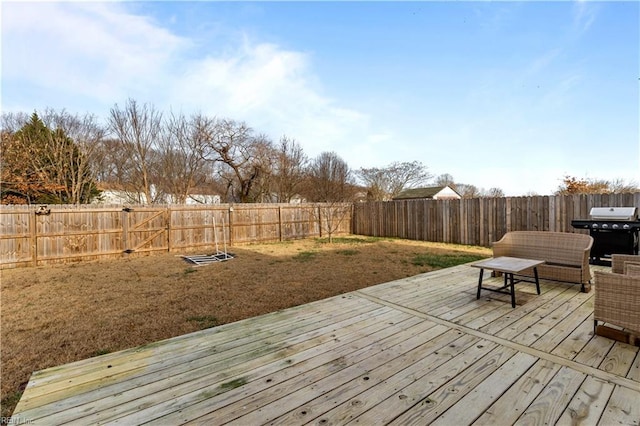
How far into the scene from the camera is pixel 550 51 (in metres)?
6.56

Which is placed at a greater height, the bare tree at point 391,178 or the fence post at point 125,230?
the bare tree at point 391,178

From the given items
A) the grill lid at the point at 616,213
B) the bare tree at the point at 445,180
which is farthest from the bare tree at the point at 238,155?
the bare tree at the point at 445,180

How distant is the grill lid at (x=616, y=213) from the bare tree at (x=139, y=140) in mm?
15402

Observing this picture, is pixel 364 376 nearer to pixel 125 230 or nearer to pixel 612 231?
pixel 612 231

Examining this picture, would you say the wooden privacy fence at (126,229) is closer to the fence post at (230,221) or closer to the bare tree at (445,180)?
the fence post at (230,221)

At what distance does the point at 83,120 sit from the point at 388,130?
13300 mm

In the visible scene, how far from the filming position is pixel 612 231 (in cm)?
501

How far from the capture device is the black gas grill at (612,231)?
4789 millimetres

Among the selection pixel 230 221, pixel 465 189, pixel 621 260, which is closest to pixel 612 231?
pixel 621 260

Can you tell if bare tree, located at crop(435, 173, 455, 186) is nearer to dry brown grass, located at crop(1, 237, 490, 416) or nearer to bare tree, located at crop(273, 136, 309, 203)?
bare tree, located at crop(273, 136, 309, 203)

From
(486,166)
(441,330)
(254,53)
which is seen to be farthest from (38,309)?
(486,166)

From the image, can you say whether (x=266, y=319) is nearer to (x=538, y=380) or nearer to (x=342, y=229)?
(x=538, y=380)

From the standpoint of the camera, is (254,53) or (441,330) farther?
(254,53)

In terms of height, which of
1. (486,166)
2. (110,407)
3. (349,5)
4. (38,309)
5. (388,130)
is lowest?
(38,309)
